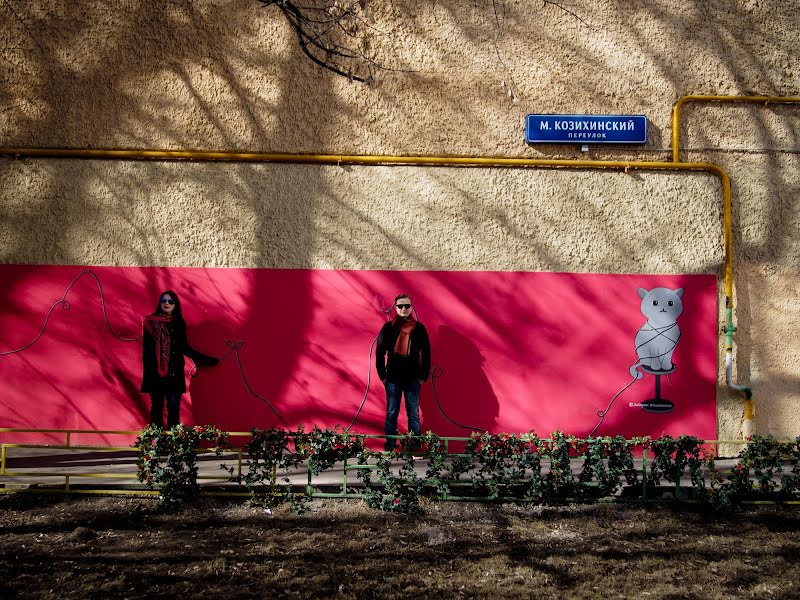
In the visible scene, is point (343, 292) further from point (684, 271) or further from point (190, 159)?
point (684, 271)

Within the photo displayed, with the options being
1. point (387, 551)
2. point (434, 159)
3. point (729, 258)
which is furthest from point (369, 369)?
point (729, 258)

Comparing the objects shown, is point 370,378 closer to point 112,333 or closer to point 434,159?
point 434,159

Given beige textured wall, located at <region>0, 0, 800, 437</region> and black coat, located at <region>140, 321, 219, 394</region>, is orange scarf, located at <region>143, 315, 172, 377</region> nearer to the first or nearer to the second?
black coat, located at <region>140, 321, 219, 394</region>

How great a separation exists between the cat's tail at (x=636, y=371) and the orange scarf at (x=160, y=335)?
214 inches

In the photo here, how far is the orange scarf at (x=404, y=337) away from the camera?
22.9 ft

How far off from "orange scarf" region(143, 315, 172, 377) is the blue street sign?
190 inches

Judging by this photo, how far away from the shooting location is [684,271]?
7.56 m

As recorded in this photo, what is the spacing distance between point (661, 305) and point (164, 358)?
5.85 m

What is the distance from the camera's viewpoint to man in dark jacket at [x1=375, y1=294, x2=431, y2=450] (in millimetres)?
7000

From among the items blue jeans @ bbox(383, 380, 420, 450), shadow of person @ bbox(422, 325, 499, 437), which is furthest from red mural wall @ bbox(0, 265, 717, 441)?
blue jeans @ bbox(383, 380, 420, 450)

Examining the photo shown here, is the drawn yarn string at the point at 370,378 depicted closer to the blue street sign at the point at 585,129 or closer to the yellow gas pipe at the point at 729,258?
the blue street sign at the point at 585,129

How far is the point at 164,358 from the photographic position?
7.09m

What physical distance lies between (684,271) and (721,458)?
88.6 inches

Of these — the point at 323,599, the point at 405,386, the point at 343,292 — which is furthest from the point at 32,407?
the point at 323,599
